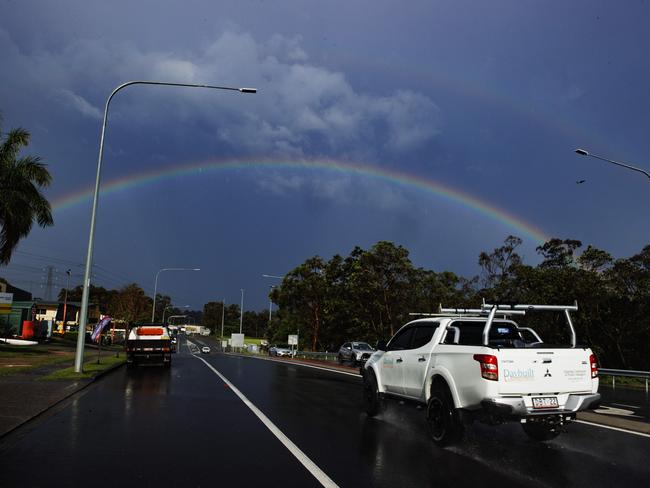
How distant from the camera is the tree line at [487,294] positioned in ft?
117

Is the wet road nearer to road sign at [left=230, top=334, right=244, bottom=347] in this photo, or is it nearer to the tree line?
the tree line

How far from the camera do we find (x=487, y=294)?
1804 inches

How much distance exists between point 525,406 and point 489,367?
678 millimetres

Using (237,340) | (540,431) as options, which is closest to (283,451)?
(540,431)

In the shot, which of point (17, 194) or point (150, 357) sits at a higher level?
point (17, 194)

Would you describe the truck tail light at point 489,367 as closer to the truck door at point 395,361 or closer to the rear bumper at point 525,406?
the rear bumper at point 525,406

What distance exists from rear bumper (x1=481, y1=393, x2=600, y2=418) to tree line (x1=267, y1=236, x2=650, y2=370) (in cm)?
1705

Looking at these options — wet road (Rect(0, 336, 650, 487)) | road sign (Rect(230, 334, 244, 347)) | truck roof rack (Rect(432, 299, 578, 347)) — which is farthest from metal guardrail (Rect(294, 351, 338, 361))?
truck roof rack (Rect(432, 299, 578, 347))

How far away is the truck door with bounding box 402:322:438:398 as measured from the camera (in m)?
8.45

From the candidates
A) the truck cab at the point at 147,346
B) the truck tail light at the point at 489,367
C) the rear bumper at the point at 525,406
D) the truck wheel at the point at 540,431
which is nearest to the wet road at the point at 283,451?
the truck wheel at the point at 540,431

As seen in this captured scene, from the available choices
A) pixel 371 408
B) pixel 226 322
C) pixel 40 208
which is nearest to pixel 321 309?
pixel 40 208

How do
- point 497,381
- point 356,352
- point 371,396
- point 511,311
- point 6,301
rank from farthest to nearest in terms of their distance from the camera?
1. point 6,301
2. point 356,352
3. point 371,396
4. point 511,311
5. point 497,381

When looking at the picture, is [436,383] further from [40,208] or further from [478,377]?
[40,208]

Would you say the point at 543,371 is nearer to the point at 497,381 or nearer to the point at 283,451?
the point at 497,381
